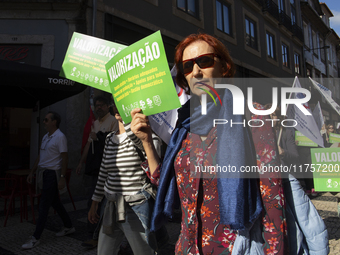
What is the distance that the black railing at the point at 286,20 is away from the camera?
20.5 meters

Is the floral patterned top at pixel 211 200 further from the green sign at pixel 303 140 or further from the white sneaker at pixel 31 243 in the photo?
the green sign at pixel 303 140

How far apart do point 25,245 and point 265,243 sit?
3.79 m

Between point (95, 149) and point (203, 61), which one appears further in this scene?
point (95, 149)

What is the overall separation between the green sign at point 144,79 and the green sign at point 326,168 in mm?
2149

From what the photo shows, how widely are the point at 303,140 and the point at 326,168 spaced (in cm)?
391

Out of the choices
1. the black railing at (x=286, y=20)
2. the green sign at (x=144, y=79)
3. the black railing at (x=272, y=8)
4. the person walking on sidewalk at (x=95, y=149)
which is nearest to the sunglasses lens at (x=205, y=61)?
the green sign at (x=144, y=79)

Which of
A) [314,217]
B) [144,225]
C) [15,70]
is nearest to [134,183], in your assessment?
[144,225]

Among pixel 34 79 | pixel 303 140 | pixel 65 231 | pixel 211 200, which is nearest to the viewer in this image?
pixel 211 200

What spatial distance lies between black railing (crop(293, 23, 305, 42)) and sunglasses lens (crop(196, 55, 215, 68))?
23.7 metres

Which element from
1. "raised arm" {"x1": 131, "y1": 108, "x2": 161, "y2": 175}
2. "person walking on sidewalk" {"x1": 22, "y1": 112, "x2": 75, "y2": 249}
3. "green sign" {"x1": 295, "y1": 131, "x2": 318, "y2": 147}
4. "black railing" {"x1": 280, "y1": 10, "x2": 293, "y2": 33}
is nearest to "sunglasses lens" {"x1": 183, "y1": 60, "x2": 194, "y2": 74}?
"raised arm" {"x1": 131, "y1": 108, "x2": 161, "y2": 175}

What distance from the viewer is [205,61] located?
5.27ft

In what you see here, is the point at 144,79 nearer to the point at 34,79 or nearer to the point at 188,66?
the point at 188,66

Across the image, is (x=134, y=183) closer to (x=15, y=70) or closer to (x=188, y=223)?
(x=188, y=223)

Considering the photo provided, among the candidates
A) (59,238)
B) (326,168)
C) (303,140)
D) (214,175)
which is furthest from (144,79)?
(303,140)
